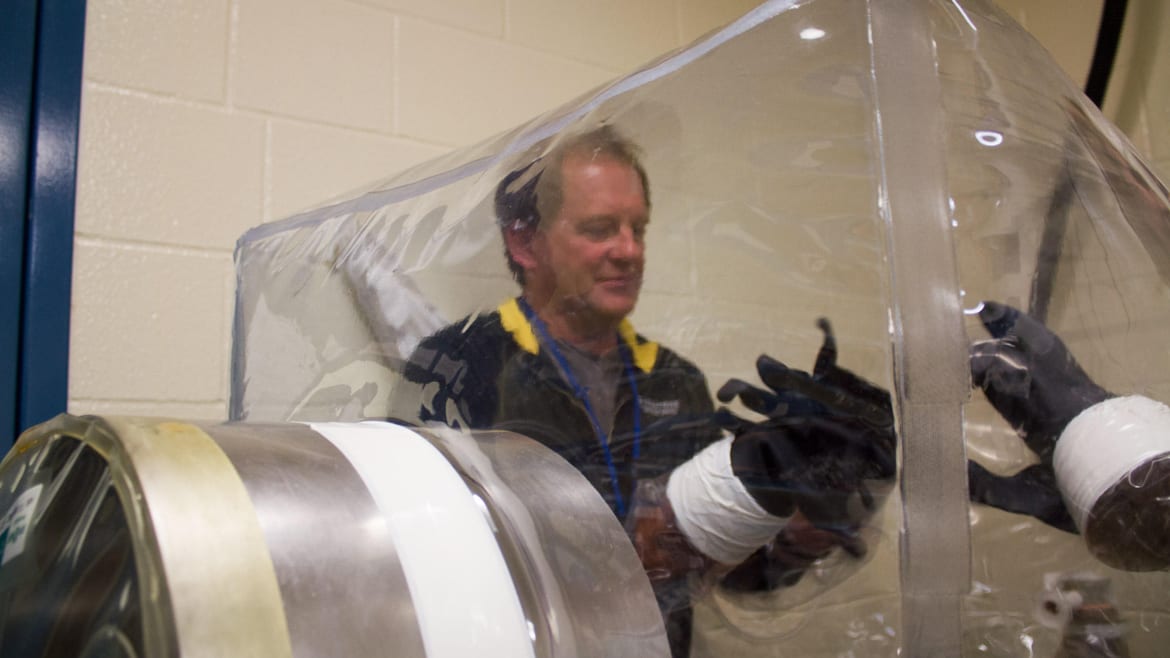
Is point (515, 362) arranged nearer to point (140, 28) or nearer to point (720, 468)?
point (720, 468)

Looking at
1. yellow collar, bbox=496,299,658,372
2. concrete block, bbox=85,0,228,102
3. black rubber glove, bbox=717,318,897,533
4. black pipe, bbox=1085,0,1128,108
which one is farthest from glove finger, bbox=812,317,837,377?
black pipe, bbox=1085,0,1128,108

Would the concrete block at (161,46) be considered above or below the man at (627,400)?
above

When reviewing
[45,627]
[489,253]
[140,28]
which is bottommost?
[45,627]

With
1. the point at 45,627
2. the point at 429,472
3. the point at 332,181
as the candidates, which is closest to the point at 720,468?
the point at 429,472

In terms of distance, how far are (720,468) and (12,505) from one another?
337 millimetres

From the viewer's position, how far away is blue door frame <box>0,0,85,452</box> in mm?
857

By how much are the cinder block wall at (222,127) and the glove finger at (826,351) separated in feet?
2.38

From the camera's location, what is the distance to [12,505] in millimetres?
357

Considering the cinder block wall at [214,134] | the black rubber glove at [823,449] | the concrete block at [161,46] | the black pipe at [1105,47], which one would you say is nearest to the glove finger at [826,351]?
the black rubber glove at [823,449]

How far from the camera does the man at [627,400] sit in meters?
0.46

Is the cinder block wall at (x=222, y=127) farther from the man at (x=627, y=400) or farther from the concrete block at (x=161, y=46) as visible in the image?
the man at (x=627, y=400)

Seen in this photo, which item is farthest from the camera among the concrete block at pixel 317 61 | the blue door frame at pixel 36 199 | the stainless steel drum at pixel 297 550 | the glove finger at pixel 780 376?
the concrete block at pixel 317 61

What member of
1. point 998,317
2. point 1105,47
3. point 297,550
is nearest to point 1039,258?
point 998,317

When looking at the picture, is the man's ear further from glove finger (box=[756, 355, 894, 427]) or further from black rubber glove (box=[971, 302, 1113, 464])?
black rubber glove (box=[971, 302, 1113, 464])
